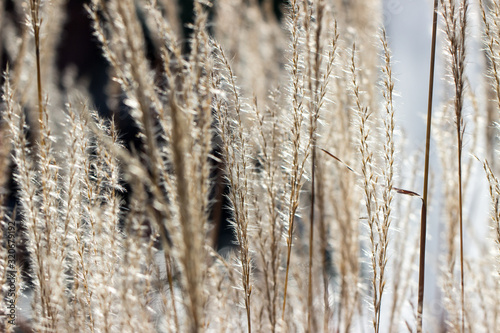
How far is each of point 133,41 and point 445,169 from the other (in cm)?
138

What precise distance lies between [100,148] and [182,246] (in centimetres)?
53

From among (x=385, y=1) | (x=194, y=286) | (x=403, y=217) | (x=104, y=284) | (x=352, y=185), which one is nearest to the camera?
(x=194, y=286)

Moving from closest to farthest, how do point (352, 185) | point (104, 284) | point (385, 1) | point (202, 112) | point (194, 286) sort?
point (194, 286) → point (202, 112) → point (104, 284) → point (352, 185) → point (385, 1)

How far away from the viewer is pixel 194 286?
553 mm

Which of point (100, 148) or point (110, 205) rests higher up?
point (100, 148)

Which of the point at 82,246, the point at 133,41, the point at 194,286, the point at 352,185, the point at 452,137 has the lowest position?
the point at 194,286

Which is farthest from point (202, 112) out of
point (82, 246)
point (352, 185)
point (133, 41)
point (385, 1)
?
point (385, 1)

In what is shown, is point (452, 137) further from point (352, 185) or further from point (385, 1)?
point (385, 1)

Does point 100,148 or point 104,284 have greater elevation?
point 100,148

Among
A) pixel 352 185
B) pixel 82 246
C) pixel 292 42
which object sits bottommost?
pixel 82 246

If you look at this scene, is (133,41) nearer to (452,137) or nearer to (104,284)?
(104,284)

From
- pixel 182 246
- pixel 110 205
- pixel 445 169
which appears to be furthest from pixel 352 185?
pixel 182 246

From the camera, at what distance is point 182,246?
0.56 meters

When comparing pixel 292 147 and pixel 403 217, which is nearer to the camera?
pixel 292 147
